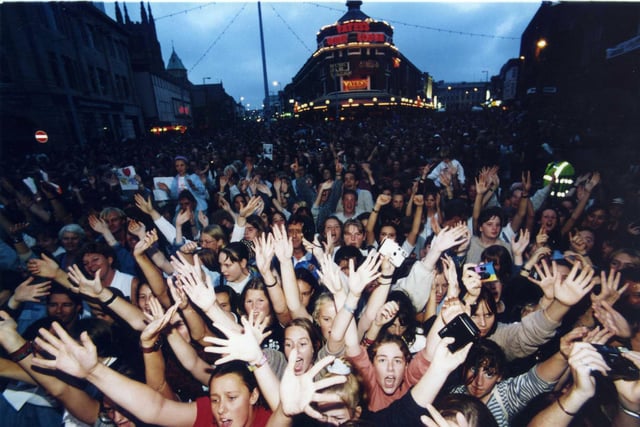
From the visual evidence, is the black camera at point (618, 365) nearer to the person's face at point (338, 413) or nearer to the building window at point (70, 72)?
the person's face at point (338, 413)

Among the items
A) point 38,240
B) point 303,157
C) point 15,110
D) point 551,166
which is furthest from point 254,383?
point 15,110

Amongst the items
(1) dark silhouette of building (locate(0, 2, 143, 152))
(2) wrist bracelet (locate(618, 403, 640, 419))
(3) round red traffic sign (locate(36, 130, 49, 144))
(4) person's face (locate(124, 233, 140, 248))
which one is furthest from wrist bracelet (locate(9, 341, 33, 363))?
(3) round red traffic sign (locate(36, 130, 49, 144))

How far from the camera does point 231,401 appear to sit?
6.56ft

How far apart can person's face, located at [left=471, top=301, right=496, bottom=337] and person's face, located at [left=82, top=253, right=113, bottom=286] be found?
3.90 metres

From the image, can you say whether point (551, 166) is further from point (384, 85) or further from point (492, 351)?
point (384, 85)

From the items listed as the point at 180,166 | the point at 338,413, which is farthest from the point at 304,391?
the point at 180,166

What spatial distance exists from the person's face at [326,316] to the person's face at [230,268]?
116 centimetres

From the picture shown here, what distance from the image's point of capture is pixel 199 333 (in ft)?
9.01

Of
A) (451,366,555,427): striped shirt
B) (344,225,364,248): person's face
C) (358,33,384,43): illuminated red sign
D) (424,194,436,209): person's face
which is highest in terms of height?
(358,33,384,43): illuminated red sign

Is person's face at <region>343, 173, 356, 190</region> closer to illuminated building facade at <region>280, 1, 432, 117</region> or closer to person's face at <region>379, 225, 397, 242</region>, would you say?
person's face at <region>379, 225, 397, 242</region>

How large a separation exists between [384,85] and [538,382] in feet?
181

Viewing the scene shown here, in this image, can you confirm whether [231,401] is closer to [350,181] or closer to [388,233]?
[388,233]

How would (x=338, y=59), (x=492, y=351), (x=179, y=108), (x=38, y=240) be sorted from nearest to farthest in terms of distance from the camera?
(x=492, y=351), (x=38, y=240), (x=338, y=59), (x=179, y=108)

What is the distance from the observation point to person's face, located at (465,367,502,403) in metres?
2.26
